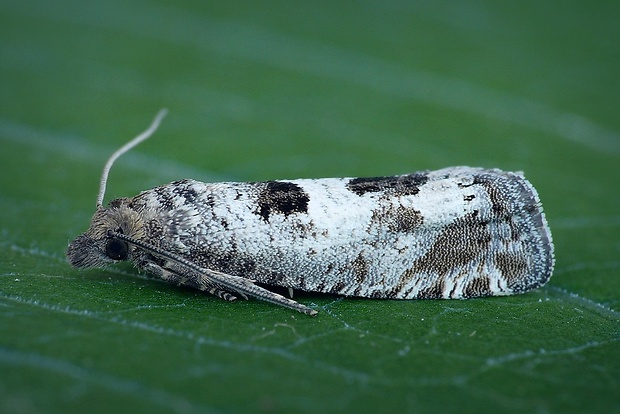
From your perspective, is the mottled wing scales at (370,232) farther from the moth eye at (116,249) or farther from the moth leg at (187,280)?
the moth eye at (116,249)

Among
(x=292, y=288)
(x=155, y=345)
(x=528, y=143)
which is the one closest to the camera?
(x=155, y=345)

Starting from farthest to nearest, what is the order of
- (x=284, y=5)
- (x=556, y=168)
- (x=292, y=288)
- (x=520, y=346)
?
(x=284, y=5) → (x=556, y=168) → (x=292, y=288) → (x=520, y=346)

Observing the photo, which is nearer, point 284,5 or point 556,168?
point 556,168

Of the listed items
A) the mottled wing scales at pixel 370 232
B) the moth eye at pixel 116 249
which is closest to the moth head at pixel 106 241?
the moth eye at pixel 116 249

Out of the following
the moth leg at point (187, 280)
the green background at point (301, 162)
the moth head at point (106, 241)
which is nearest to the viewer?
the green background at point (301, 162)

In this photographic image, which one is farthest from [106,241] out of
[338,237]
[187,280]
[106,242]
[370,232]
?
[370,232]

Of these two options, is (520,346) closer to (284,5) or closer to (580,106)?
(580,106)

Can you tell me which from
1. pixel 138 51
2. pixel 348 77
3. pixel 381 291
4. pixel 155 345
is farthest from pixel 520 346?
pixel 138 51
